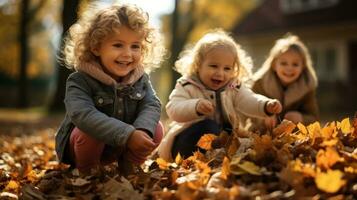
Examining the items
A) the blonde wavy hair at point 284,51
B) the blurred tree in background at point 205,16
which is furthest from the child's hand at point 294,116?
the blurred tree in background at point 205,16

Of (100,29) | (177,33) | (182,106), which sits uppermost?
(100,29)

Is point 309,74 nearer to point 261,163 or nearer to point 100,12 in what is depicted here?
point 100,12

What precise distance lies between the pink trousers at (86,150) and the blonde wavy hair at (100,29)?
499 millimetres

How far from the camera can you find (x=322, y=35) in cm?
2152

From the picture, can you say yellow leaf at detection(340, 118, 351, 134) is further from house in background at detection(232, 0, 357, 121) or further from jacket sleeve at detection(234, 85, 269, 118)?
house in background at detection(232, 0, 357, 121)

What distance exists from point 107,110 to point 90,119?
0.32 meters

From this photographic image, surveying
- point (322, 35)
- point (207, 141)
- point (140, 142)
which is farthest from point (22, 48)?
point (140, 142)

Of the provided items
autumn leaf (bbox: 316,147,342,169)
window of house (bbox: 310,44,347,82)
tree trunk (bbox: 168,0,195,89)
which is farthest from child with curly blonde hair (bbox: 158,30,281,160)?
window of house (bbox: 310,44,347,82)

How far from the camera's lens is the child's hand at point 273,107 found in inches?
138

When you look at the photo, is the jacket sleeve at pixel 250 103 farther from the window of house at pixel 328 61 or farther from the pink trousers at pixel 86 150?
the window of house at pixel 328 61

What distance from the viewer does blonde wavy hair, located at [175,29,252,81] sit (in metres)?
3.80

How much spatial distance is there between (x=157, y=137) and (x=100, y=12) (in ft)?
2.90

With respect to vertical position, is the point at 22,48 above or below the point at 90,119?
below

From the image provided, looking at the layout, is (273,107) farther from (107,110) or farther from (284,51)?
(284,51)
